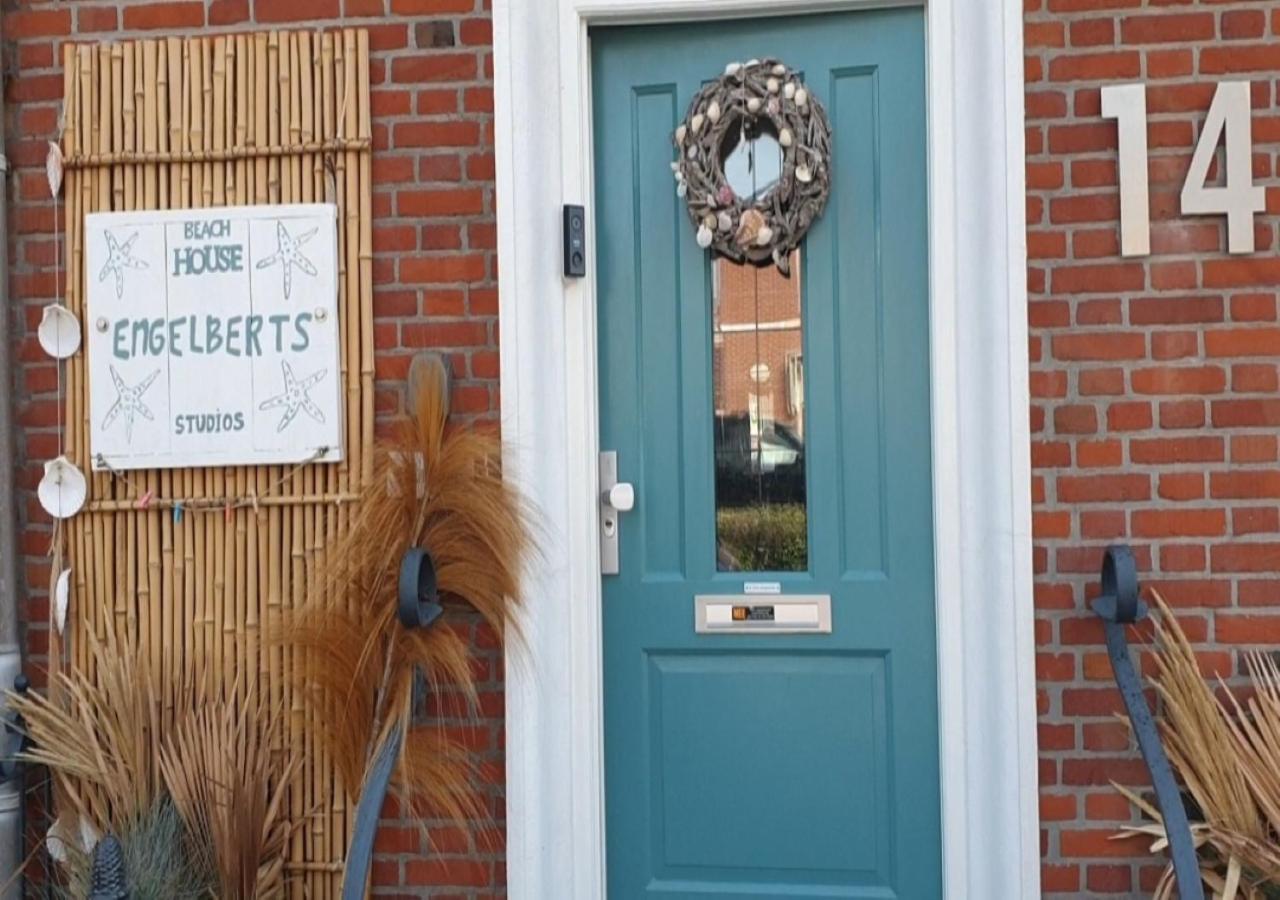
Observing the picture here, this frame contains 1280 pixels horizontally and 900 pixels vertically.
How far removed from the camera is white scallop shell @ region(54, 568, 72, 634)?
287cm

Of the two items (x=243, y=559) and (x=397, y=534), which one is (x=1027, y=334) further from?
(x=243, y=559)

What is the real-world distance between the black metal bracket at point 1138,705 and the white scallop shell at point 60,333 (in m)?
2.49

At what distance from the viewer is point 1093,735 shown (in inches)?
105

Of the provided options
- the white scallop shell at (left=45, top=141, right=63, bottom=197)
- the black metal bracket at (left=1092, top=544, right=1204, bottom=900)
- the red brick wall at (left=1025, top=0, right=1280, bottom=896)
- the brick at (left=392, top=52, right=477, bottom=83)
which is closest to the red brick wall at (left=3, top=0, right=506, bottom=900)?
the brick at (left=392, top=52, right=477, bottom=83)

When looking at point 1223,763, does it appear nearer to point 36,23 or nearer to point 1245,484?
point 1245,484

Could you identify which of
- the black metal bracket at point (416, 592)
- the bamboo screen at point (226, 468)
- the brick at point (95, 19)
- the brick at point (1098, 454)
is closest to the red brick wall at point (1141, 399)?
the brick at point (1098, 454)

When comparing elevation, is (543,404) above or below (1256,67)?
below

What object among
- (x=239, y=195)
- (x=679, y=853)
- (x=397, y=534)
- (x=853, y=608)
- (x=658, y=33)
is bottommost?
(x=679, y=853)

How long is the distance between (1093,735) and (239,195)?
7.89 ft

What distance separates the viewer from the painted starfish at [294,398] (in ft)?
9.30

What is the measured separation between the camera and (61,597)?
287 cm

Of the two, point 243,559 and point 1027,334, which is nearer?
point 1027,334

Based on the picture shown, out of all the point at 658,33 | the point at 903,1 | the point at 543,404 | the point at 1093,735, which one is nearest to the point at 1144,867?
the point at 1093,735

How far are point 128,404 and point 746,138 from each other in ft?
5.46
